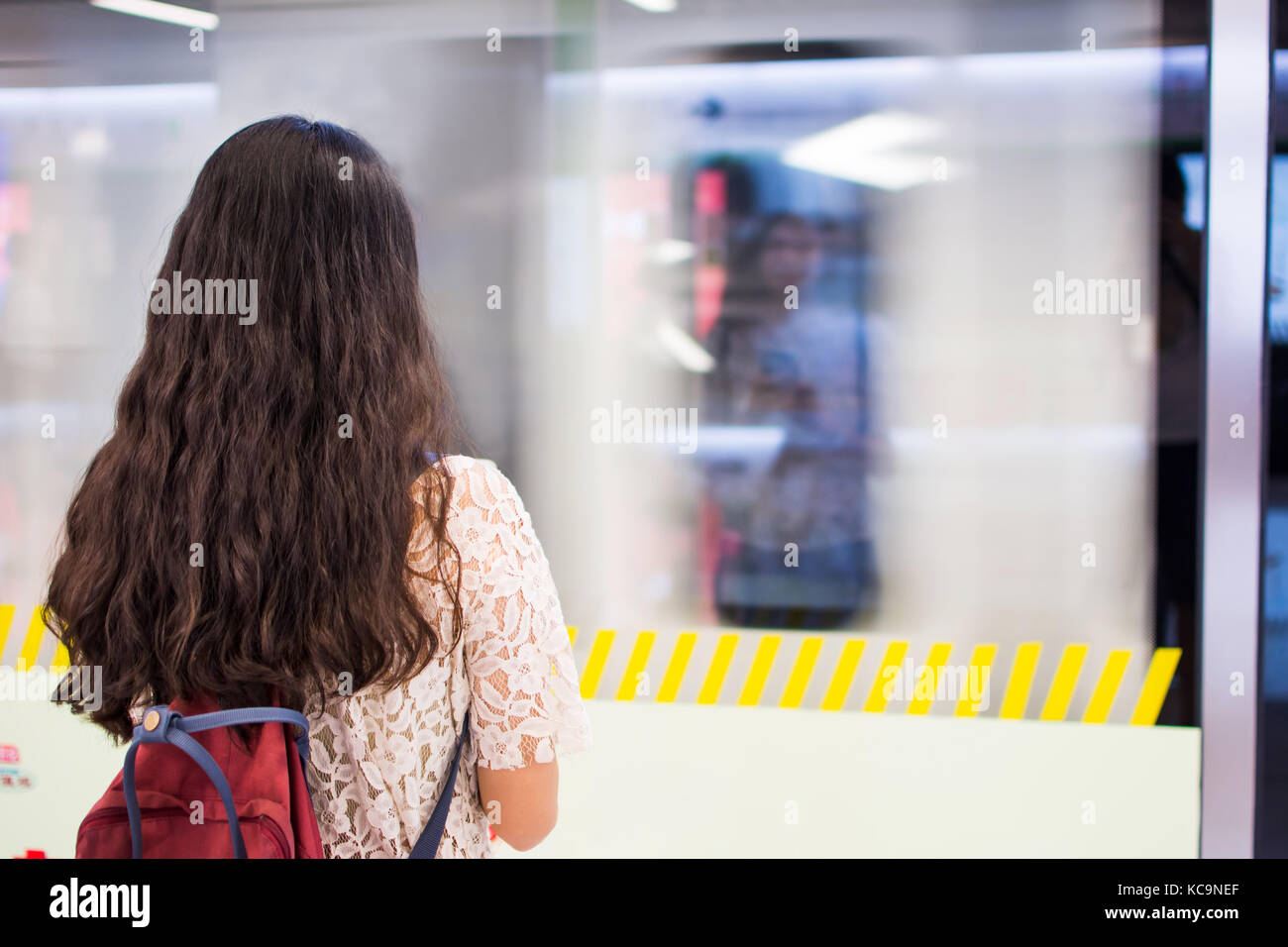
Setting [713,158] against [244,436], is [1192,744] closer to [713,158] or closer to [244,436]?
[713,158]

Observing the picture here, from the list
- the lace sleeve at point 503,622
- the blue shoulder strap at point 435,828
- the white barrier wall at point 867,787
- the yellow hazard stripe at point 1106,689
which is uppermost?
the lace sleeve at point 503,622

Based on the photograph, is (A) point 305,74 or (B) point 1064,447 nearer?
(B) point 1064,447

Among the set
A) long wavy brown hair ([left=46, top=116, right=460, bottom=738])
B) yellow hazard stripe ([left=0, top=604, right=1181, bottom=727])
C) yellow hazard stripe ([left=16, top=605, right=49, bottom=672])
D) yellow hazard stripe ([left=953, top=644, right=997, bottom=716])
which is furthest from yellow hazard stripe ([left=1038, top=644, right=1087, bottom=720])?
yellow hazard stripe ([left=16, top=605, right=49, bottom=672])

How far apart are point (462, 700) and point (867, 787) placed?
138 centimetres

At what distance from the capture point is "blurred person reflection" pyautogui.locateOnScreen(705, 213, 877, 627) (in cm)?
240

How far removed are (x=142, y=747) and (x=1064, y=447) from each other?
76.7 inches

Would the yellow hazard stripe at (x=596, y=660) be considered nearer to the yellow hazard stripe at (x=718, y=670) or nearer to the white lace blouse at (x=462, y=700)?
the yellow hazard stripe at (x=718, y=670)

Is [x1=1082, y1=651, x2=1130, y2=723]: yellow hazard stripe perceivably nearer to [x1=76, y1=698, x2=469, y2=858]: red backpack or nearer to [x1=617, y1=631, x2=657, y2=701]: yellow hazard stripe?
[x1=617, y1=631, x2=657, y2=701]: yellow hazard stripe

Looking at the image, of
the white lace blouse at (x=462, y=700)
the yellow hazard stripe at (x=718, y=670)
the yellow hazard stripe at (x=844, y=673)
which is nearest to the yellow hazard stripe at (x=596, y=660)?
the yellow hazard stripe at (x=718, y=670)

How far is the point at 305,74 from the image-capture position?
262 cm

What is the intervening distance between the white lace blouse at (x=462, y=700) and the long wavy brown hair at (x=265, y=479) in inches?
1.1

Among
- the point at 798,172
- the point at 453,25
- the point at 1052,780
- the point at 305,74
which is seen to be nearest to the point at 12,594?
the point at 305,74

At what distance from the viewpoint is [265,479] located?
1.20 m

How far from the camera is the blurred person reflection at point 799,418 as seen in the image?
2.40 m
